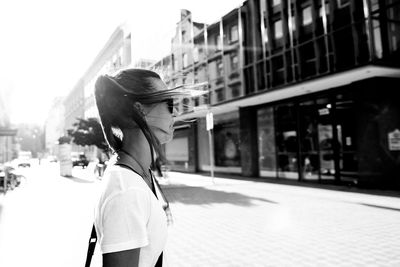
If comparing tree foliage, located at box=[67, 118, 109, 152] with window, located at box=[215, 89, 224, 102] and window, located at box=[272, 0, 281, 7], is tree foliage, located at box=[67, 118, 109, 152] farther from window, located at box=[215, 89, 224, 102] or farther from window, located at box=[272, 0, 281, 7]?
window, located at box=[272, 0, 281, 7]

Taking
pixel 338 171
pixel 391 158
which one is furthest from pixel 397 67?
pixel 338 171

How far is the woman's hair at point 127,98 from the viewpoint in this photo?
1.23 meters

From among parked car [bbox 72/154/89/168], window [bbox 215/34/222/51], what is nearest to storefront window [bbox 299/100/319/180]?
window [bbox 215/34/222/51]

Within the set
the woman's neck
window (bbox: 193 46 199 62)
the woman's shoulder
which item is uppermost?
window (bbox: 193 46 199 62)

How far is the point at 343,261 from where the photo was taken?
15.4ft

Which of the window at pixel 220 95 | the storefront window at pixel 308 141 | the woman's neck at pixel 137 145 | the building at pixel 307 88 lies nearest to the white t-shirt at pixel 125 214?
the woman's neck at pixel 137 145

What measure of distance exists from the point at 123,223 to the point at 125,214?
0.09 ft

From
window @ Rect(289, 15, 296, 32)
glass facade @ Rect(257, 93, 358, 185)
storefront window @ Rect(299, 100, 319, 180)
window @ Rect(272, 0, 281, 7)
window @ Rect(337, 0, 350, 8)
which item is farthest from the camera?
window @ Rect(272, 0, 281, 7)

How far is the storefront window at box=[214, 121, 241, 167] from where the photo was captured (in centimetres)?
2208

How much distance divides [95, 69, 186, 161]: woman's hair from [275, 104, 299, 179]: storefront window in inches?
652

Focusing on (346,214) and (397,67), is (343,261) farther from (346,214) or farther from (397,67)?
(397,67)

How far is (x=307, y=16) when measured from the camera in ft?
51.7

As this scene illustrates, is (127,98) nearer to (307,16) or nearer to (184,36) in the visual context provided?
(307,16)

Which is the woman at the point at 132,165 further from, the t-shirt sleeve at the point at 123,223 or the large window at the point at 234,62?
the large window at the point at 234,62
